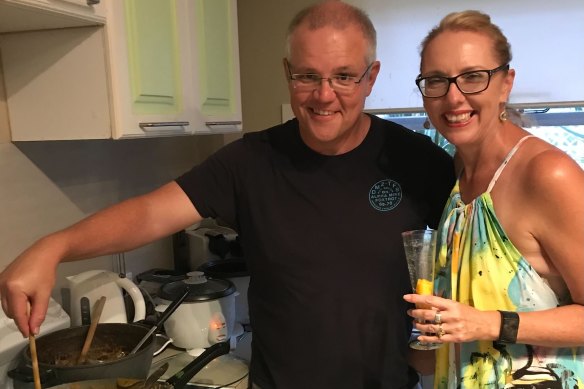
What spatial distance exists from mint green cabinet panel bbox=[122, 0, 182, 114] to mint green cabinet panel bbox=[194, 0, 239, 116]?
0.17 metres

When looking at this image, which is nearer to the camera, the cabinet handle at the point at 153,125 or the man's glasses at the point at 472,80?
the man's glasses at the point at 472,80

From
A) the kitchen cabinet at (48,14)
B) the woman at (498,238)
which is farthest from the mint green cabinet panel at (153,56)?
the woman at (498,238)

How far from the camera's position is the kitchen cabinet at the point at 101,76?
4.90 ft

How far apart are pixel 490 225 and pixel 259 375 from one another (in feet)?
2.34

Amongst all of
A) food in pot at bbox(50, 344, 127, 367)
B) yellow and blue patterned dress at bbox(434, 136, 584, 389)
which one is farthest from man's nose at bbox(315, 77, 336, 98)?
food in pot at bbox(50, 344, 127, 367)

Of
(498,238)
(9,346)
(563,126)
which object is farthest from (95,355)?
(563,126)

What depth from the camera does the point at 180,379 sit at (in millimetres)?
1406

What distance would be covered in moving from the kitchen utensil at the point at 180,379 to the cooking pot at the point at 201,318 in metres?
→ 0.19

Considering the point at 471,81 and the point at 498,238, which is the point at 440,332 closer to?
the point at 498,238

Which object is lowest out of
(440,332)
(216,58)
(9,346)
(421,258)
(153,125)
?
(9,346)

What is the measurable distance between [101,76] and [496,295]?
112 centimetres

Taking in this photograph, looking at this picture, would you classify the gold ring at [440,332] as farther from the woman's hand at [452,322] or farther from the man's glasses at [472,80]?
the man's glasses at [472,80]

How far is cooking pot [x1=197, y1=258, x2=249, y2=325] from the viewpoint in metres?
2.06

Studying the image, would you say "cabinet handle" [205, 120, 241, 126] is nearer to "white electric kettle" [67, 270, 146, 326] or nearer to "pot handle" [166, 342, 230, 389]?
"white electric kettle" [67, 270, 146, 326]
